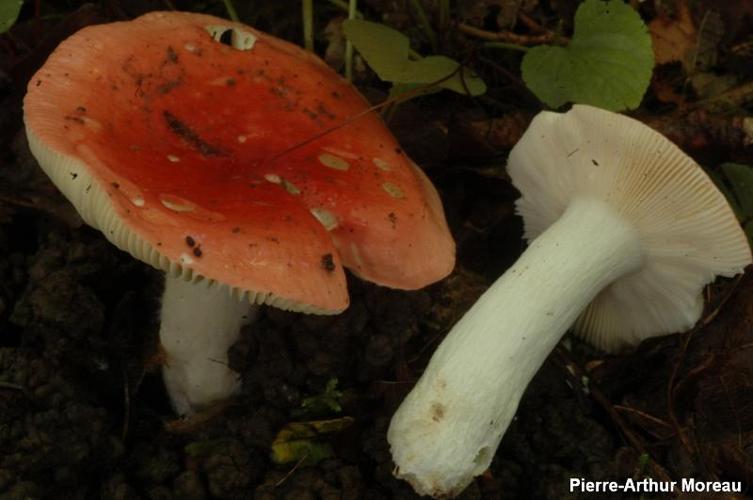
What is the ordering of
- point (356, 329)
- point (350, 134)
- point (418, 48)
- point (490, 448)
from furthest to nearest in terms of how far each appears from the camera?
point (418, 48), point (356, 329), point (350, 134), point (490, 448)

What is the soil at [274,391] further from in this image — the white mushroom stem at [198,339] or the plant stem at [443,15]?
the plant stem at [443,15]

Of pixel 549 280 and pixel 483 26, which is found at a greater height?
pixel 483 26

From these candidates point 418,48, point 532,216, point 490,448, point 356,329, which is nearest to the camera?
point 490,448

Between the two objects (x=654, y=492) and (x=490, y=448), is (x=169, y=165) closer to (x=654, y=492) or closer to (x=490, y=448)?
(x=490, y=448)

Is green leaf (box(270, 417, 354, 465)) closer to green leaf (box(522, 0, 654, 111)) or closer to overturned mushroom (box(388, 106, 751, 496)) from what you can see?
overturned mushroom (box(388, 106, 751, 496))

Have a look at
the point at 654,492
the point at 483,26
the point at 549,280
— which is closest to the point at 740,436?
the point at 654,492

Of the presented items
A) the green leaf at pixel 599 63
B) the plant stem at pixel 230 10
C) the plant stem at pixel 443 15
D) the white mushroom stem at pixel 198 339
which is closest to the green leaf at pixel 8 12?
the plant stem at pixel 230 10

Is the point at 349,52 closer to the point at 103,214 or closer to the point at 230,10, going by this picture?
the point at 230,10
